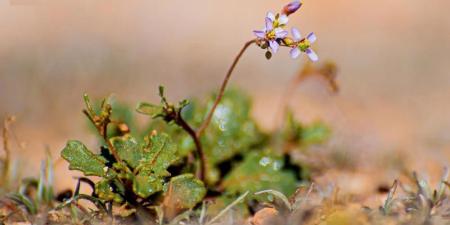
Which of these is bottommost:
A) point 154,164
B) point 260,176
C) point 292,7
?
point 260,176

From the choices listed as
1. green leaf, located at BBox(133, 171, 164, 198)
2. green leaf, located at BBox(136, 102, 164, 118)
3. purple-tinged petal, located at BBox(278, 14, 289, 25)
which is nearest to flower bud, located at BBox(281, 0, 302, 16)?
purple-tinged petal, located at BBox(278, 14, 289, 25)

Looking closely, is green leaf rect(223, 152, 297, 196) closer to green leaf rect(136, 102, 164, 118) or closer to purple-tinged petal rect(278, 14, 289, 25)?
green leaf rect(136, 102, 164, 118)

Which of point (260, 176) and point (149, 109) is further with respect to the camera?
point (260, 176)

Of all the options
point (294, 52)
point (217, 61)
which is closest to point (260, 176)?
point (294, 52)

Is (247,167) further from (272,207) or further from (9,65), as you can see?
(9,65)

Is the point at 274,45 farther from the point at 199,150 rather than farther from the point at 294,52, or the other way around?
the point at 199,150

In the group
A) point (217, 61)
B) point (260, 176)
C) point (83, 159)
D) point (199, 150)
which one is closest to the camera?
point (83, 159)
